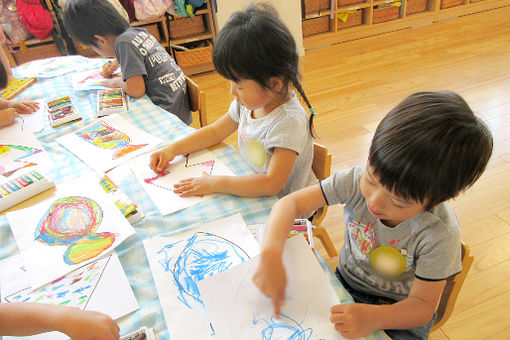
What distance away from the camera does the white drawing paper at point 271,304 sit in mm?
537

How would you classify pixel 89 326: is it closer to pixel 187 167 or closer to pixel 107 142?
pixel 187 167

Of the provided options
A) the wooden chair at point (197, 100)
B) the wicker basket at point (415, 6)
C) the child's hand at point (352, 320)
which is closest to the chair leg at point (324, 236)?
the child's hand at point (352, 320)

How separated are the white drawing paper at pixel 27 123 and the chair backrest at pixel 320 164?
36.0 inches

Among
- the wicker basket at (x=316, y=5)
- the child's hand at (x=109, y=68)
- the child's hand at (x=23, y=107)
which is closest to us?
the child's hand at (x=23, y=107)

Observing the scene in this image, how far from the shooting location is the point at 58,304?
1.98 ft

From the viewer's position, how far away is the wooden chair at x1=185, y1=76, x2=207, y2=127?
1401 mm

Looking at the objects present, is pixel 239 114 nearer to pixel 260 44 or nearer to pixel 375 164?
pixel 260 44

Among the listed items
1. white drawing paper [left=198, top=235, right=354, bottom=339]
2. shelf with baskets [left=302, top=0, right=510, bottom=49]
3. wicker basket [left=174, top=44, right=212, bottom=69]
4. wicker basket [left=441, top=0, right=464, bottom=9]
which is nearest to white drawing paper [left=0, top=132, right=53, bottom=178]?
white drawing paper [left=198, top=235, right=354, bottom=339]

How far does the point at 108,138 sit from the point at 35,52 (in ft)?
7.29

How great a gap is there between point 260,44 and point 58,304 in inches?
27.1

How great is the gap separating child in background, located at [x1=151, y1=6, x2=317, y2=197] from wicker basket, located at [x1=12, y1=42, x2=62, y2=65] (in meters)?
2.39

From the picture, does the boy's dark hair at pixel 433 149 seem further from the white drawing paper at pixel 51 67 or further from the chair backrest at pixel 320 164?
the white drawing paper at pixel 51 67

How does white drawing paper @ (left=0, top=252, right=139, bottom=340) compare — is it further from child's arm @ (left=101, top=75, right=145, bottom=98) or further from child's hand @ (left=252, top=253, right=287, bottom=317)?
child's arm @ (left=101, top=75, right=145, bottom=98)

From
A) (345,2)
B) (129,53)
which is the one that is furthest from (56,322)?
(345,2)
